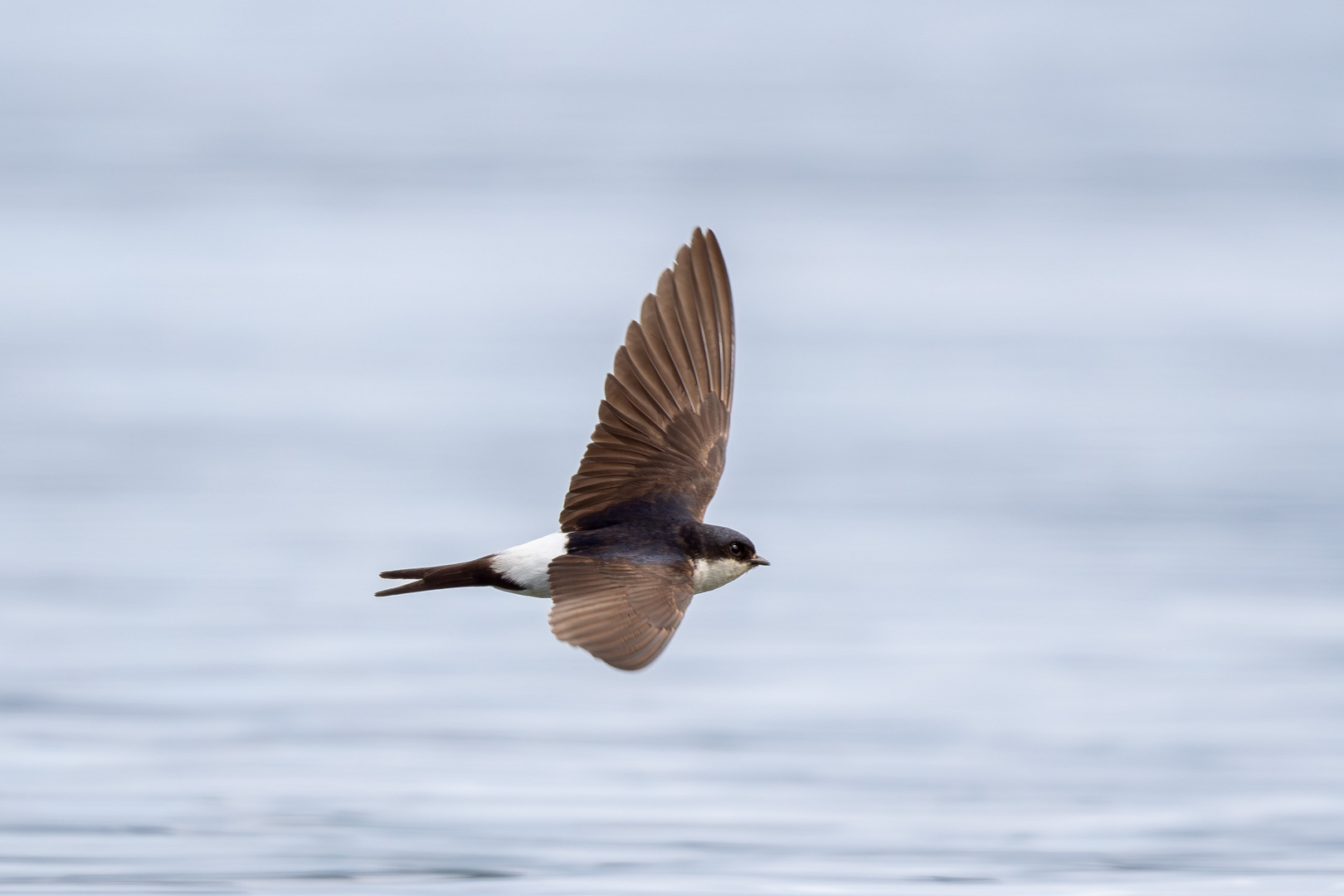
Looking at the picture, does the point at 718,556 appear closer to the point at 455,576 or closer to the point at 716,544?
the point at 716,544

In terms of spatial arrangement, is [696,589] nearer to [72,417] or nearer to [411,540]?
[411,540]

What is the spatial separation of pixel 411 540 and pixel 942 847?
184 inches

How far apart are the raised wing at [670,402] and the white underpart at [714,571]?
1.22 ft

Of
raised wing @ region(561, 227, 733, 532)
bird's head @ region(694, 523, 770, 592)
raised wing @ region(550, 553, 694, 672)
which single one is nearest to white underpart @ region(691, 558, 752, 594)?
bird's head @ region(694, 523, 770, 592)

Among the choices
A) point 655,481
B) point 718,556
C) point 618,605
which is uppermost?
point 655,481

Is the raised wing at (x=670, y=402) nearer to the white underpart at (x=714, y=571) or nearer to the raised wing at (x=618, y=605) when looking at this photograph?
the white underpart at (x=714, y=571)

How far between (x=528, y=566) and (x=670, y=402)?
0.82 metres

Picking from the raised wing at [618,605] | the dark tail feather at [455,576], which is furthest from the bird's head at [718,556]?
the dark tail feather at [455,576]

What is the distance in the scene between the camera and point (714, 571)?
21.4 ft

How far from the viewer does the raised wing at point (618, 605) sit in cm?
566

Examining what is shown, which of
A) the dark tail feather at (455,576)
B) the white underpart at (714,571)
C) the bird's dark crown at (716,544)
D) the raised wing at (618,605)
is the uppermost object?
the bird's dark crown at (716,544)

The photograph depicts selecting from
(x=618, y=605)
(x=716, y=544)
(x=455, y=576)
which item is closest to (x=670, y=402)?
(x=716, y=544)

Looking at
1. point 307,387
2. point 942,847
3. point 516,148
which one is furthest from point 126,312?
point 516,148

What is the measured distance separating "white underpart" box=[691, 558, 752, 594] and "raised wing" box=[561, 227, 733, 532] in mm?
372
